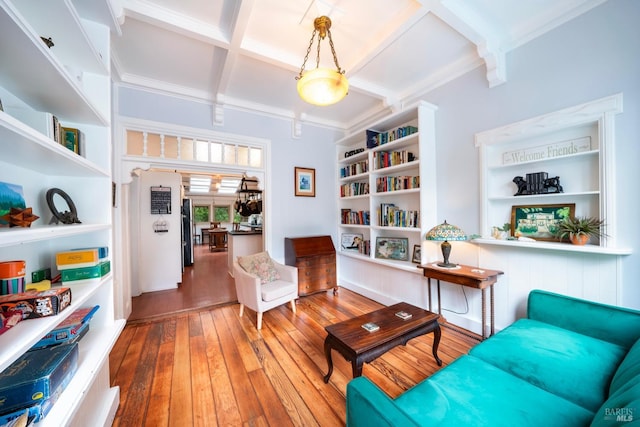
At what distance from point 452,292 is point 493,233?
2.59 ft

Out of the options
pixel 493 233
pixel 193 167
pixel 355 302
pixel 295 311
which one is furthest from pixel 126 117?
pixel 493 233

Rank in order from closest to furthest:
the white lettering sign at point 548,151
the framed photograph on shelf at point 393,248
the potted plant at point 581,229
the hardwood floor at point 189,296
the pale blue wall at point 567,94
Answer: the pale blue wall at point 567,94 < the potted plant at point 581,229 < the white lettering sign at point 548,151 < the hardwood floor at point 189,296 < the framed photograph on shelf at point 393,248

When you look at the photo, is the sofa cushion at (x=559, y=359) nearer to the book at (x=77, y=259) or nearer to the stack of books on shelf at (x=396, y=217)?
the stack of books on shelf at (x=396, y=217)

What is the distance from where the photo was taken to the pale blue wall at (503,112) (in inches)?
65.0

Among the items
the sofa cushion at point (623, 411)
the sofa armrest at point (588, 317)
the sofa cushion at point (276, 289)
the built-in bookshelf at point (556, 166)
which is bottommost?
the sofa cushion at point (276, 289)

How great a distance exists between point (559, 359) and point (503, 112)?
6.70 ft

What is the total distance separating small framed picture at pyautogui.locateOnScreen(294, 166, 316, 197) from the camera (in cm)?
383

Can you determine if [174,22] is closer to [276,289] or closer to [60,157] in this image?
[60,157]

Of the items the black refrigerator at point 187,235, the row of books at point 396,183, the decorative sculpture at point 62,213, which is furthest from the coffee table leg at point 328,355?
the black refrigerator at point 187,235

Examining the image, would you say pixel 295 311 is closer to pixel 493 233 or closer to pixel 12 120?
pixel 493 233

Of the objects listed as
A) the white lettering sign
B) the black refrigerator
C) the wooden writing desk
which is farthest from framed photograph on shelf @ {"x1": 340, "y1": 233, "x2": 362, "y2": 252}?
the black refrigerator

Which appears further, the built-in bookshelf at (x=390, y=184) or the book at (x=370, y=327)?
the built-in bookshelf at (x=390, y=184)

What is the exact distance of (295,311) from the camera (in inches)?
119

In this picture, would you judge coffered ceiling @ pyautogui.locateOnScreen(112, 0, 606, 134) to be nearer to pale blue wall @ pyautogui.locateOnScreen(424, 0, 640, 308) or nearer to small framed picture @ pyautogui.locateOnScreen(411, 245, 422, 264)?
pale blue wall @ pyautogui.locateOnScreen(424, 0, 640, 308)
